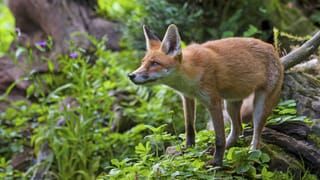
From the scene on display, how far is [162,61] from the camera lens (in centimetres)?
514

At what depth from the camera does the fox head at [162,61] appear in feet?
16.6

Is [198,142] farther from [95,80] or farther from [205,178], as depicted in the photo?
[95,80]

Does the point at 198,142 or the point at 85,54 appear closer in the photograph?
the point at 198,142

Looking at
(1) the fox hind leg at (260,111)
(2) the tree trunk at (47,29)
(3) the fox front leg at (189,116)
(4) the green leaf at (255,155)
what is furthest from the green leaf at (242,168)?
(2) the tree trunk at (47,29)

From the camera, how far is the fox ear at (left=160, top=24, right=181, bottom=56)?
16.9 ft

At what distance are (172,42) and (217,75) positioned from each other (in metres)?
0.57

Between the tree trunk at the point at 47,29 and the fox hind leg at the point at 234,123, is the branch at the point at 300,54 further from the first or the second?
the tree trunk at the point at 47,29

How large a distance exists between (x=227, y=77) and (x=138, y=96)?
408cm

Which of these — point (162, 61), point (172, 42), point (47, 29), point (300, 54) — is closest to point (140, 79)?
point (162, 61)

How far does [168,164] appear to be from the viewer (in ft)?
16.4

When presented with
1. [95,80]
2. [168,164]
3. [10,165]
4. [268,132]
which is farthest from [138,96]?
[168,164]

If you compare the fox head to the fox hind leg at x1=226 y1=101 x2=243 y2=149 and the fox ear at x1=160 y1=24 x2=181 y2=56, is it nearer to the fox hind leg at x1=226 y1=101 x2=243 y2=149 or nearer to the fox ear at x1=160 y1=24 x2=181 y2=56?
the fox ear at x1=160 y1=24 x2=181 y2=56

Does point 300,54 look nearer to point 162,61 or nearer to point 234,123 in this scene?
point 234,123

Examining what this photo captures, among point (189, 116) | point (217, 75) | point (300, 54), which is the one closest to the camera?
point (217, 75)
